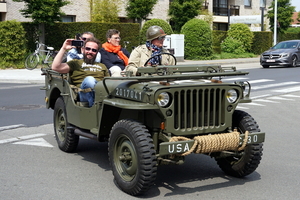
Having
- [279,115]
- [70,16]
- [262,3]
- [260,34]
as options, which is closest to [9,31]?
[70,16]

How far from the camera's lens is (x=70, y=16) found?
35.2 m

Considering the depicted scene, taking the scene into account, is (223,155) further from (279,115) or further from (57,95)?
(279,115)

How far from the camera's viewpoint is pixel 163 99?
4891 millimetres

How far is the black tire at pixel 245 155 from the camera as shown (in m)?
5.39

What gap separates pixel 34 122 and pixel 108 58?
2.42 meters

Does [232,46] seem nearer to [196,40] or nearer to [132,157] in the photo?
[196,40]

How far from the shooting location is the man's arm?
6121 millimetres

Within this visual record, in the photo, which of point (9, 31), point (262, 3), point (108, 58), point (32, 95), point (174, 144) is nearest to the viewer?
point (174, 144)

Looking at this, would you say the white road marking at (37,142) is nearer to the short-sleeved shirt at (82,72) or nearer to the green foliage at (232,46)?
the short-sleeved shirt at (82,72)

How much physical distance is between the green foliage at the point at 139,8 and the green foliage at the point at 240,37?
25.2ft

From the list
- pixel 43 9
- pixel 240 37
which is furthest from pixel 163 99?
pixel 240 37

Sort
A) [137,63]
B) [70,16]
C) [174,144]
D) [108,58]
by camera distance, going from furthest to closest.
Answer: [70,16] < [108,58] < [137,63] < [174,144]

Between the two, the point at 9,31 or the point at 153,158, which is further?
the point at 9,31

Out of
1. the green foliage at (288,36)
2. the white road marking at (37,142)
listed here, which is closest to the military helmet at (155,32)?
the white road marking at (37,142)
